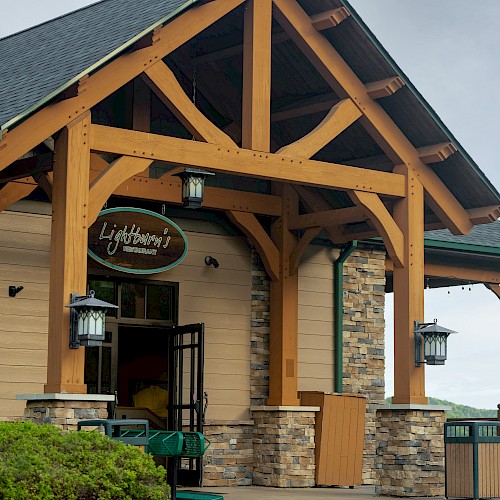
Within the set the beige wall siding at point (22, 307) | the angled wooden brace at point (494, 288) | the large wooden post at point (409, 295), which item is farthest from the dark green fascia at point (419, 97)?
the angled wooden brace at point (494, 288)

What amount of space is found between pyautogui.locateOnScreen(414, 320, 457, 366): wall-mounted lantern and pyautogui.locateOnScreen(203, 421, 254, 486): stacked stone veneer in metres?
3.25

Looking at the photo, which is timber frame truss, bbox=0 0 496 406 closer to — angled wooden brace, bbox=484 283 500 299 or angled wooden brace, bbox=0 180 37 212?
angled wooden brace, bbox=0 180 37 212

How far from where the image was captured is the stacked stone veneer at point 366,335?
18.1m

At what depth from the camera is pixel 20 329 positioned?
14.9m

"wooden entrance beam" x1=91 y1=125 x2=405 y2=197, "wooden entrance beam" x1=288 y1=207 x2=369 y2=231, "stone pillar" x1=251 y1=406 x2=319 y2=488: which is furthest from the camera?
"stone pillar" x1=251 y1=406 x2=319 y2=488

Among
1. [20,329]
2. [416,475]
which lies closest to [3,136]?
[20,329]

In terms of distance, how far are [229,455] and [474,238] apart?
20.9 ft

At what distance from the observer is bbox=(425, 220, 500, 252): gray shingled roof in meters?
19.5

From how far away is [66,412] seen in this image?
466 inches

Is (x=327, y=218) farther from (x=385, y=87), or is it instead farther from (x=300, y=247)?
(x=385, y=87)

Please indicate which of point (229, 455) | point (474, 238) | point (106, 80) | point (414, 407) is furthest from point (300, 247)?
point (106, 80)

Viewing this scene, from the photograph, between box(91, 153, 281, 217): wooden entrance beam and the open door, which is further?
the open door

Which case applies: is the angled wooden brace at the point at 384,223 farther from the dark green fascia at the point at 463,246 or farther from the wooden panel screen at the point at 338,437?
the dark green fascia at the point at 463,246

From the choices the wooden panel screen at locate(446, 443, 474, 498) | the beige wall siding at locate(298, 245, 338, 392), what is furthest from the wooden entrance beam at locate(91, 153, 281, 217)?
the wooden panel screen at locate(446, 443, 474, 498)
